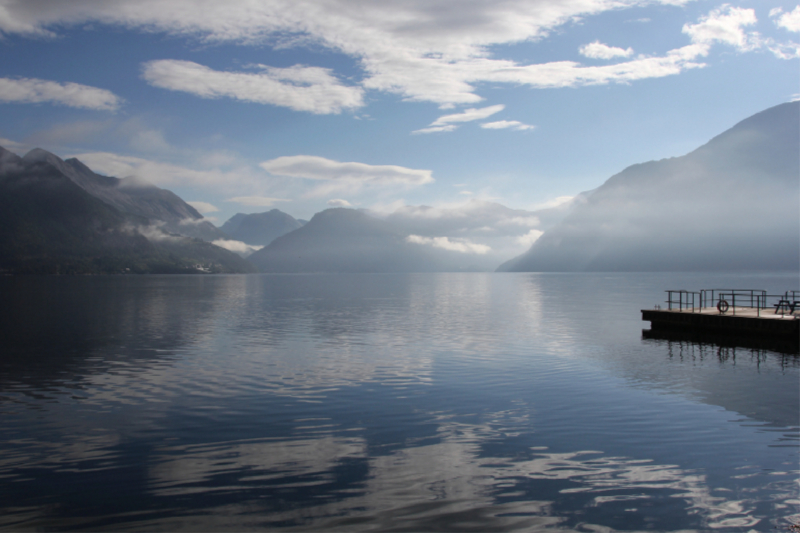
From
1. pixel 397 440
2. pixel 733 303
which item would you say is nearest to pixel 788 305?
pixel 733 303

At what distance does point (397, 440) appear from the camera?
18.8 m

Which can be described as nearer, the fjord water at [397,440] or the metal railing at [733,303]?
the fjord water at [397,440]

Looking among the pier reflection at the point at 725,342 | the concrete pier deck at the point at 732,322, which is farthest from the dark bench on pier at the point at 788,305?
the pier reflection at the point at 725,342

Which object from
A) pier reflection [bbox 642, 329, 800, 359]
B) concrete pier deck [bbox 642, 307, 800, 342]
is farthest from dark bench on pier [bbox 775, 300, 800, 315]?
pier reflection [bbox 642, 329, 800, 359]

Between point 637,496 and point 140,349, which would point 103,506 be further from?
point 140,349

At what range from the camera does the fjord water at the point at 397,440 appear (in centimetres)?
1306

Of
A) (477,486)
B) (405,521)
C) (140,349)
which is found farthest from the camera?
(140,349)

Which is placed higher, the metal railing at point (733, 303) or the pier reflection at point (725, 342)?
the metal railing at point (733, 303)

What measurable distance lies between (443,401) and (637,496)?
466 inches

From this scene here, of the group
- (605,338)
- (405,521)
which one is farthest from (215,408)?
(605,338)

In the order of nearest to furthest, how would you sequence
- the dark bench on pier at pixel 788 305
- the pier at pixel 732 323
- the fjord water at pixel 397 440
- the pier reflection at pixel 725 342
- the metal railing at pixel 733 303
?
the fjord water at pixel 397 440 < the pier reflection at pixel 725 342 < the pier at pixel 732 323 < the dark bench on pier at pixel 788 305 < the metal railing at pixel 733 303

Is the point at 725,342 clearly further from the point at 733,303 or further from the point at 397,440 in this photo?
the point at 397,440

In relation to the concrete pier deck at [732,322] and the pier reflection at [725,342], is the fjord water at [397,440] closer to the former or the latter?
the pier reflection at [725,342]

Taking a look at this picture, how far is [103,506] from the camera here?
43.6 ft
